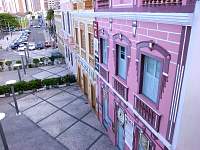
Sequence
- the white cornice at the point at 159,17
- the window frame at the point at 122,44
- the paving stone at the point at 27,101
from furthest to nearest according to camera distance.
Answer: the paving stone at the point at 27,101, the window frame at the point at 122,44, the white cornice at the point at 159,17

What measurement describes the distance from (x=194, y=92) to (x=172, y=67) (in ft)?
3.88

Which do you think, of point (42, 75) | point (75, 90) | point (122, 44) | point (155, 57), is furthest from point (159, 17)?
point (42, 75)

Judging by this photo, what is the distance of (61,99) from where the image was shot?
743 inches

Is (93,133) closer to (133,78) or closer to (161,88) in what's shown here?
(133,78)

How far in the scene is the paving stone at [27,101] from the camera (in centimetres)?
1788

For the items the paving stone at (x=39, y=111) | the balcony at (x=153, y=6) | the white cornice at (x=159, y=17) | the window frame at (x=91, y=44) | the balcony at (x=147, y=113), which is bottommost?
the paving stone at (x=39, y=111)

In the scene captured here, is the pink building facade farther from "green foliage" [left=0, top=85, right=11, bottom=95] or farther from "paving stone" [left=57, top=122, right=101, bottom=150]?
"green foliage" [left=0, top=85, right=11, bottom=95]

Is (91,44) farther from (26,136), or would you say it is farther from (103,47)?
(26,136)

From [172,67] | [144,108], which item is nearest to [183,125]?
[172,67]

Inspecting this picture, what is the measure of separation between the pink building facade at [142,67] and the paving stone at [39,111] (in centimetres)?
616

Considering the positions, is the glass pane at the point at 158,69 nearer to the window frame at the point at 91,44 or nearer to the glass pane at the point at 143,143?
the glass pane at the point at 143,143

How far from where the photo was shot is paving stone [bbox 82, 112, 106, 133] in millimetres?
14159

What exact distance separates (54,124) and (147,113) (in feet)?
30.2

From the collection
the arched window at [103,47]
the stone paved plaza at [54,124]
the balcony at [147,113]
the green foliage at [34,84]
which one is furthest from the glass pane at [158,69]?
the green foliage at [34,84]
